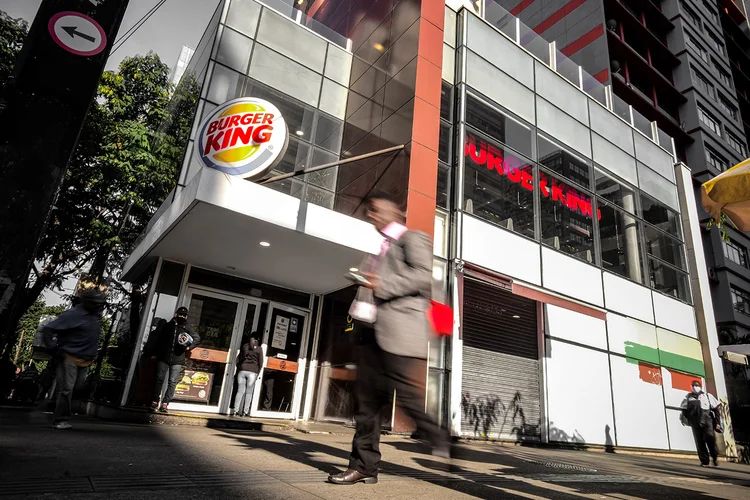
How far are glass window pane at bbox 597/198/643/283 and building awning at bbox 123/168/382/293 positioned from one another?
9.42 metres

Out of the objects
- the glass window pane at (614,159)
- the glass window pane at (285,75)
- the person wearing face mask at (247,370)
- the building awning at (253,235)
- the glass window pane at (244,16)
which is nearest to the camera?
the building awning at (253,235)

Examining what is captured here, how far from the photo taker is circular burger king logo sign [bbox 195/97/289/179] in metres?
7.74

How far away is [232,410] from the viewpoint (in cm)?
901

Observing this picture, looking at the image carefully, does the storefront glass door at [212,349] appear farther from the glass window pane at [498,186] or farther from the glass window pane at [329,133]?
the glass window pane at [498,186]

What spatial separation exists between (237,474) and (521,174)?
11.7 meters

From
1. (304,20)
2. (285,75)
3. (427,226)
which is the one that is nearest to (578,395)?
(427,226)

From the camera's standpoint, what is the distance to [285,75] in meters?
11.3

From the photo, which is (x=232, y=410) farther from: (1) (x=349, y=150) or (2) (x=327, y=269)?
(1) (x=349, y=150)

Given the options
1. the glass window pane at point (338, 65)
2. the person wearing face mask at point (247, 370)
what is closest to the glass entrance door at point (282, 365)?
the person wearing face mask at point (247, 370)

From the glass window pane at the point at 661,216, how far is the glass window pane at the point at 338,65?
1177 cm

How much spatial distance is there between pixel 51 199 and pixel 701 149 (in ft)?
118

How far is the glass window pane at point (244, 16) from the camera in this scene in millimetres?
10812

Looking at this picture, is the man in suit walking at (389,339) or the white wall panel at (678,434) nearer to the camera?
the man in suit walking at (389,339)

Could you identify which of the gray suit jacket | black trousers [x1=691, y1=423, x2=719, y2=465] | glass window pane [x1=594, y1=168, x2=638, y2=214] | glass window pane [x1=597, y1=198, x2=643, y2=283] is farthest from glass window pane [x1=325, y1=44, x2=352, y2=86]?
black trousers [x1=691, y1=423, x2=719, y2=465]
